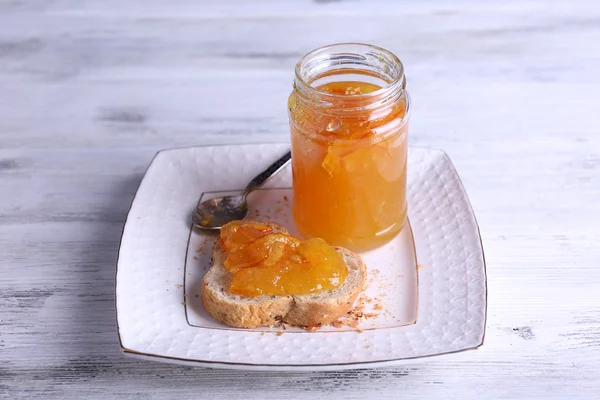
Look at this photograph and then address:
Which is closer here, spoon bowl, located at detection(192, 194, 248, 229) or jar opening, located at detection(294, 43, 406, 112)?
jar opening, located at detection(294, 43, 406, 112)

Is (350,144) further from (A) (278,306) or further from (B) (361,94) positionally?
(A) (278,306)

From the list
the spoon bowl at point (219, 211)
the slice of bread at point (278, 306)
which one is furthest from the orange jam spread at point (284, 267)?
the spoon bowl at point (219, 211)

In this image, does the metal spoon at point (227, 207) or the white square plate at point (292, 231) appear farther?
the metal spoon at point (227, 207)

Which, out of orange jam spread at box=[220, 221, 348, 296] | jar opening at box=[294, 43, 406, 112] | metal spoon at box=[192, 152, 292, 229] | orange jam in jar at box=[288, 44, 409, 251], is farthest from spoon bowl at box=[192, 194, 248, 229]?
jar opening at box=[294, 43, 406, 112]

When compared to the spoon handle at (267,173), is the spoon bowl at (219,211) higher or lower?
lower

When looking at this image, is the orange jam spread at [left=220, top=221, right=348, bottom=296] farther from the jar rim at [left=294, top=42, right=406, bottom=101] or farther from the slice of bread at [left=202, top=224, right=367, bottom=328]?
the jar rim at [left=294, top=42, right=406, bottom=101]

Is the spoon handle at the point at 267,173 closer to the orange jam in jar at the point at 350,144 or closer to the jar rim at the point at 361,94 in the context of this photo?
the orange jam in jar at the point at 350,144

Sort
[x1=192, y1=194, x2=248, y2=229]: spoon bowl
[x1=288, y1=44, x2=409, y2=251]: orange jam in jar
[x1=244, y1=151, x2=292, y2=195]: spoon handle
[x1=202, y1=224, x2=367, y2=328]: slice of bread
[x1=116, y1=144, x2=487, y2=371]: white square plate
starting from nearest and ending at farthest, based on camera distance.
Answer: [x1=116, y1=144, x2=487, y2=371]: white square plate, [x1=202, y1=224, x2=367, y2=328]: slice of bread, [x1=288, y1=44, x2=409, y2=251]: orange jam in jar, [x1=192, y1=194, x2=248, y2=229]: spoon bowl, [x1=244, y1=151, x2=292, y2=195]: spoon handle

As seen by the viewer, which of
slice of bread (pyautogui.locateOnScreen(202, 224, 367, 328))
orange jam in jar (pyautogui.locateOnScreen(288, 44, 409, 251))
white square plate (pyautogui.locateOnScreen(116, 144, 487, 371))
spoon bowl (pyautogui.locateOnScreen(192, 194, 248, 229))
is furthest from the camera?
spoon bowl (pyautogui.locateOnScreen(192, 194, 248, 229))
